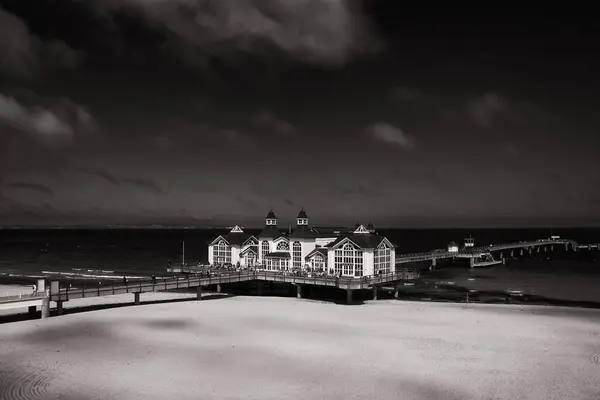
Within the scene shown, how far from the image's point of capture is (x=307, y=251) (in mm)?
57812

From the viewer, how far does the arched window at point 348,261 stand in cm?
5272

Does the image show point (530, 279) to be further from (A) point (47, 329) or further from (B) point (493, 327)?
(A) point (47, 329)

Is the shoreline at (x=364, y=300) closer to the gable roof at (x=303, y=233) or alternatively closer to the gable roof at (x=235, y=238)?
the gable roof at (x=235, y=238)

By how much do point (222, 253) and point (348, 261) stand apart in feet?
63.3

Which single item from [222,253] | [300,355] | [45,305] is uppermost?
[222,253]

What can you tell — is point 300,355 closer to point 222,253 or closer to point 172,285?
point 172,285

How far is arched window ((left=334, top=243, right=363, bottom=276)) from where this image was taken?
52719 millimetres

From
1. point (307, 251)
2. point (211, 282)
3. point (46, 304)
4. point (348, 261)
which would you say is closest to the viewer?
point (46, 304)

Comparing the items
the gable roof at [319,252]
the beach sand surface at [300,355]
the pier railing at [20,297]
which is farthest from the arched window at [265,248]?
the pier railing at [20,297]

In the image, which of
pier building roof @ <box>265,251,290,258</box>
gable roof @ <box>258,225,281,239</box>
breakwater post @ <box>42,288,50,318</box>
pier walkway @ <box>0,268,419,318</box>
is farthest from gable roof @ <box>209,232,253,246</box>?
breakwater post @ <box>42,288,50,318</box>

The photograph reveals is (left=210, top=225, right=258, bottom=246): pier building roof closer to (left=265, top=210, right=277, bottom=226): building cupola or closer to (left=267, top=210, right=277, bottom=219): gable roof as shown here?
(left=265, top=210, right=277, bottom=226): building cupola

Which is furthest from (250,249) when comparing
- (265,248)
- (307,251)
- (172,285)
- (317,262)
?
Answer: (172,285)

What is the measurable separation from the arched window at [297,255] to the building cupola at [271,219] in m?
7.56

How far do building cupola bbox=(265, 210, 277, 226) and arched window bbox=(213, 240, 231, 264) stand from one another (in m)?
5.63
